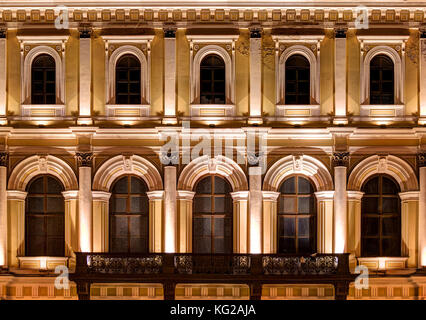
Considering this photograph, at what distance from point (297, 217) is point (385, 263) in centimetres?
335

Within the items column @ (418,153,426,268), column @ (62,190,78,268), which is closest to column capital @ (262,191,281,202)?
column @ (418,153,426,268)

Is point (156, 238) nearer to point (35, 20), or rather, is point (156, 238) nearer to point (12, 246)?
point (12, 246)

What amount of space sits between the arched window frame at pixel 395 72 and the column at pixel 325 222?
3.13m

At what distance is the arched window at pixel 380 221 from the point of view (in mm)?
29891

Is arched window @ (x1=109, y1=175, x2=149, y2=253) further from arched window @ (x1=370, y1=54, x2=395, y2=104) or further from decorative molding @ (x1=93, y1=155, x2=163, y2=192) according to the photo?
arched window @ (x1=370, y1=54, x2=395, y2=104)

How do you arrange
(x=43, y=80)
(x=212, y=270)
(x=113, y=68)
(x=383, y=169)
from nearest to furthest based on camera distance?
(x=212, y=270), (x=383, y=169), (x=113, y=68), (x=43, y=80)

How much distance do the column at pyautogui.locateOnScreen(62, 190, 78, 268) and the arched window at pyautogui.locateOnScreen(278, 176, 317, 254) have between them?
22.9ft

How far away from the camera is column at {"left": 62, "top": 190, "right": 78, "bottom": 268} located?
29578 mm

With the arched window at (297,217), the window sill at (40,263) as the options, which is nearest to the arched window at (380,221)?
the arched window at (297,217)

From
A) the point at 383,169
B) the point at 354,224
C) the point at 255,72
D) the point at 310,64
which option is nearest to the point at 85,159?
the point at 255,72

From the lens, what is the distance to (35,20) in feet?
99.2

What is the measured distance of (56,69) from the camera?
30.2m

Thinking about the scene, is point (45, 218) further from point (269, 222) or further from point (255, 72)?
point (255, 72)
